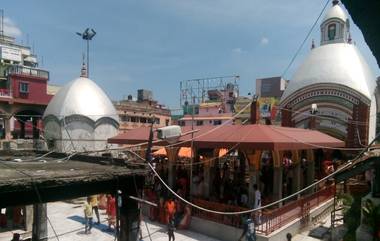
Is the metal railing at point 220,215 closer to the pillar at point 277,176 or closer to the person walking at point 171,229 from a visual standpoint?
the person walking at point 171,229

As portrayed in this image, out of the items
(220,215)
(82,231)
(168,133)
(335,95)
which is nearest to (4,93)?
(82,231)

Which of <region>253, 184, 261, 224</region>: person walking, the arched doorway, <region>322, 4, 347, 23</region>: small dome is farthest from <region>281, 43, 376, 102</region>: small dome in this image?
the arched doorway

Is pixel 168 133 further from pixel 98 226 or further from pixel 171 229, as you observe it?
pixel 98 226

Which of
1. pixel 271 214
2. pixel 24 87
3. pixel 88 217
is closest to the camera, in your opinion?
pixel 271 214

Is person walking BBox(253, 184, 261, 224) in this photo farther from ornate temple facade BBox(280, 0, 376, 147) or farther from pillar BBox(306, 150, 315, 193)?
ornate temple facade BBox(280, 0, 376, 147)

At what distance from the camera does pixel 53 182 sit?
503cm

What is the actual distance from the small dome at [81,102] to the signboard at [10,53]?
3417 centimetres

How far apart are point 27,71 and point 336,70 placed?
2615 cm

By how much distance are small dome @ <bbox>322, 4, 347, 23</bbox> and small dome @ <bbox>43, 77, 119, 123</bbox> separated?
1865 cm

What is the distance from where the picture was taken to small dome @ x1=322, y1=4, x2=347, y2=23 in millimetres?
28328

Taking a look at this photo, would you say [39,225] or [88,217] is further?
[88,217]

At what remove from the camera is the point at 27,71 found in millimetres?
32656

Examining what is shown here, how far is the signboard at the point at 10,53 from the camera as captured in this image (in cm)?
5416

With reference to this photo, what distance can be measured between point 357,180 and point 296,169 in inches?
158
